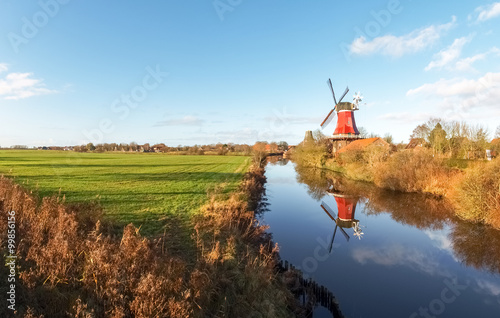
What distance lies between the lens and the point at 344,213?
22.0 m

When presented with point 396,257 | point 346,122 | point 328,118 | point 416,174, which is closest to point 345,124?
point 346,122

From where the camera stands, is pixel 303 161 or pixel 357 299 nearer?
pixel 357 299

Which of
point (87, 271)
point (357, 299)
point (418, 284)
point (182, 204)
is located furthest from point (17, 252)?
point (418, 284)

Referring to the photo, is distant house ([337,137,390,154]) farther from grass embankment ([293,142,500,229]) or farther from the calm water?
the calm water

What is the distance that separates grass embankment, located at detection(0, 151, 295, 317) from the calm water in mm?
2959

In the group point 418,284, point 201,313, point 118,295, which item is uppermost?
point 118,295

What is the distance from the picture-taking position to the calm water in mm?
9359

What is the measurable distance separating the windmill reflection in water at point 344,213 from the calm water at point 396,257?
0.10m

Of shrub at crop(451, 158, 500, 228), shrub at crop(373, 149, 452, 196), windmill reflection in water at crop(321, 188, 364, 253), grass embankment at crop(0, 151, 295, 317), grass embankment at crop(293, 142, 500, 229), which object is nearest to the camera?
grass embankment at crop(0, 151, 295, 317)

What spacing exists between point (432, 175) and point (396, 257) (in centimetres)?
1758

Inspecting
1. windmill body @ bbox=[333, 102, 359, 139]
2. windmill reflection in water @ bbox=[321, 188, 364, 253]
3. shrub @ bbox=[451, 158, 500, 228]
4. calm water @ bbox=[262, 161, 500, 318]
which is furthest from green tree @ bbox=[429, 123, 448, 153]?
shrub @ bbox=[451, 158, 500, 228]

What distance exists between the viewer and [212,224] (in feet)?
40.3

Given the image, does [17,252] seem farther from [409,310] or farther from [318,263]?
[409,310]

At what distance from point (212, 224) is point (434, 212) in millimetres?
19451
